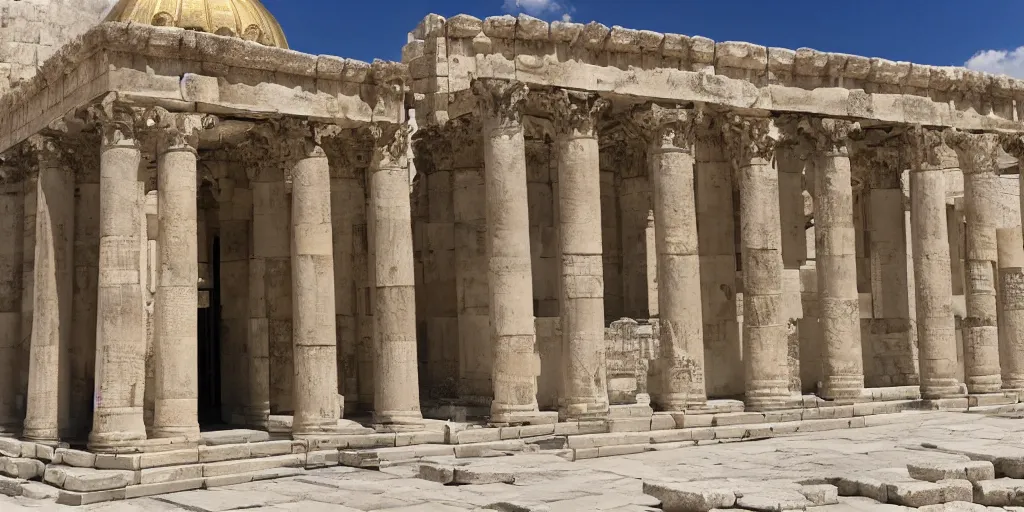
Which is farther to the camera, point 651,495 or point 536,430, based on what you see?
point 536,430

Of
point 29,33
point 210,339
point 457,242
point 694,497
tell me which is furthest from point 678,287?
point 29,33

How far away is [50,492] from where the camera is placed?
58.4 feet

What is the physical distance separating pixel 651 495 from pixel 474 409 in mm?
9561

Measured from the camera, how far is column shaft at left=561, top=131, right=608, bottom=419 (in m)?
23.4

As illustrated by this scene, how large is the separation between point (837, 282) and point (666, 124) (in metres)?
5.61

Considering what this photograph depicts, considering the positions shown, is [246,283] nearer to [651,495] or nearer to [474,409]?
[474,409]

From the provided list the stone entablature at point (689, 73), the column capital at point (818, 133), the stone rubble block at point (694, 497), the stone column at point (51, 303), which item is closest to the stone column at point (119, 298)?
the stone column at point (51, 303)

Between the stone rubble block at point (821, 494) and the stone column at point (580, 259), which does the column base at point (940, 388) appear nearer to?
the stone column at point (580, 259)

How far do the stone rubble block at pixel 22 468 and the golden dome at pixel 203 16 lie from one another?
12.6 meters

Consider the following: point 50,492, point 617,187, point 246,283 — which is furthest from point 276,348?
point 617,187

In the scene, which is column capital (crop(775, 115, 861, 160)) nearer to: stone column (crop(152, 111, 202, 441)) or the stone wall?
stone column (crop(152, 111, 202, 441))

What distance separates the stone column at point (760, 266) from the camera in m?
25.6

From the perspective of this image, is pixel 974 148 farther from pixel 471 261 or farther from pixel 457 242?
pixel 457 242

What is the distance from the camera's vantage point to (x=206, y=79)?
21016 mm
